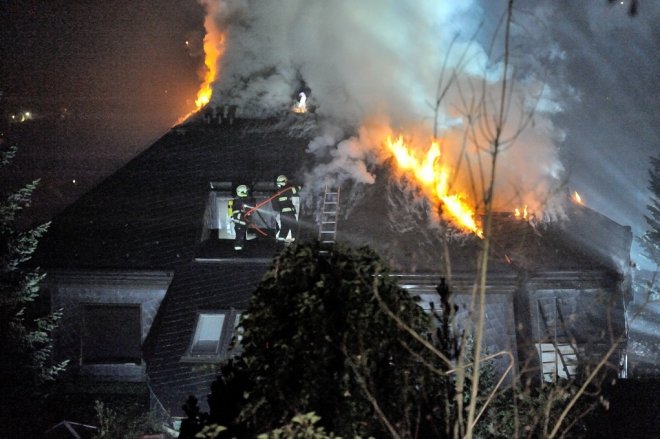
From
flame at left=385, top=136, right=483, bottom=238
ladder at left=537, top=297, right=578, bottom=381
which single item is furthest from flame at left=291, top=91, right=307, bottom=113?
ladder at left=537, top=297, right=578, bottom=381

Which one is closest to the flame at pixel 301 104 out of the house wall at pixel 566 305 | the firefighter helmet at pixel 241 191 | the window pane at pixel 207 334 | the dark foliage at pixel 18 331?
the firefighter helmet at pixel 241 191

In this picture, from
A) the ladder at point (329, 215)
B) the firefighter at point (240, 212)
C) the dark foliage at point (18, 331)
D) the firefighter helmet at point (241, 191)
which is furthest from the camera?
the firefighter helmet at point (241, 191)

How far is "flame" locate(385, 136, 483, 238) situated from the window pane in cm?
810

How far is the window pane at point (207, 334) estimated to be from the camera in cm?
1636

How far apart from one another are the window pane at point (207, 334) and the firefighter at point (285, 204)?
3.80 m

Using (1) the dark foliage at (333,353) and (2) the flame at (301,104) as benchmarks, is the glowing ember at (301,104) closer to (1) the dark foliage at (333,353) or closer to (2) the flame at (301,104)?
(2) the flame at (301,104)

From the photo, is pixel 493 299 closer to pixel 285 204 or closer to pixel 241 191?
pixel 285 204

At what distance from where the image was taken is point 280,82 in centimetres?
2373

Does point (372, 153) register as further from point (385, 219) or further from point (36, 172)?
point (36, 172)

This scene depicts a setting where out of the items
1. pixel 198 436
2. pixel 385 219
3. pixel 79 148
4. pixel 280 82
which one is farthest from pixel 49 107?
pixel 198 436

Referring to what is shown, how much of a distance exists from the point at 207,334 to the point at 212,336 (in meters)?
0.18

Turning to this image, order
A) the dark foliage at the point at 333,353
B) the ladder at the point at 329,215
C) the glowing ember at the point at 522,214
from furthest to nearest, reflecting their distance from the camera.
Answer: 1. the ladder at the point at 329,215
2. the glowing ember at the point at 522,214
3. the dark foliage at the point at 333,353

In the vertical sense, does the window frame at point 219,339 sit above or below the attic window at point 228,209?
below

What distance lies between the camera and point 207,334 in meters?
16.7
